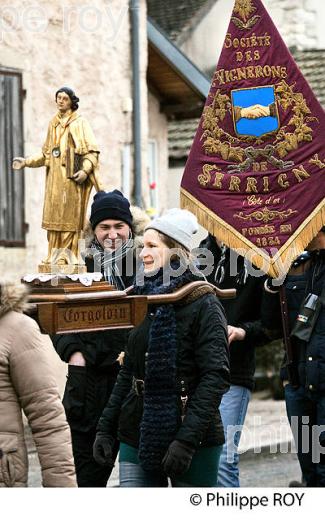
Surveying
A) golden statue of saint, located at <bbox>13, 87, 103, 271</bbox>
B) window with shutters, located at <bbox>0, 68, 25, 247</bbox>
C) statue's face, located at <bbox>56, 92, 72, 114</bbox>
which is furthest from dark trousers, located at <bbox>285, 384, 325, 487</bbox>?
window with shutters, located at <bbox>0, 68, 25, 247</bbox>

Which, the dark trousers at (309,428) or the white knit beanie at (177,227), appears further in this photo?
the dark trousers at (309,428)

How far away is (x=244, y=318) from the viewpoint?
845 centimetres

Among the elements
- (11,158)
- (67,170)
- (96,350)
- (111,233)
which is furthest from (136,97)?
(67,170)

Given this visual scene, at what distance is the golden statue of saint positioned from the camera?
693 cm

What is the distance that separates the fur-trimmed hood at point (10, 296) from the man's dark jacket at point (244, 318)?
115 inches

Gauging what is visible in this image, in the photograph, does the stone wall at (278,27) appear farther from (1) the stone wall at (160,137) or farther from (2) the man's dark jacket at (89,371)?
(2) the man's dark jacket at (89,371)

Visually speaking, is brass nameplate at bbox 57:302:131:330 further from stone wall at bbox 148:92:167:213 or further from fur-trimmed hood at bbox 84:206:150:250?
stone wall at bbox 148:92:167:213

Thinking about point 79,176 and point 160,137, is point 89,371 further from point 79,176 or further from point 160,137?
point 160,137

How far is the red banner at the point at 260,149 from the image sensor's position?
816 cm

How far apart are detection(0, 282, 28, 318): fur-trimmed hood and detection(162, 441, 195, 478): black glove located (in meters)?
1.17

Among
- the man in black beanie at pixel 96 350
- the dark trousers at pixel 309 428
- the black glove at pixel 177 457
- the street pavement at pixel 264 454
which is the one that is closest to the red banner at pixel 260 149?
the dark trousers at pixel 309 428

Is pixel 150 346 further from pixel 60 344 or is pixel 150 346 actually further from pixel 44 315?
pixel 60 344
